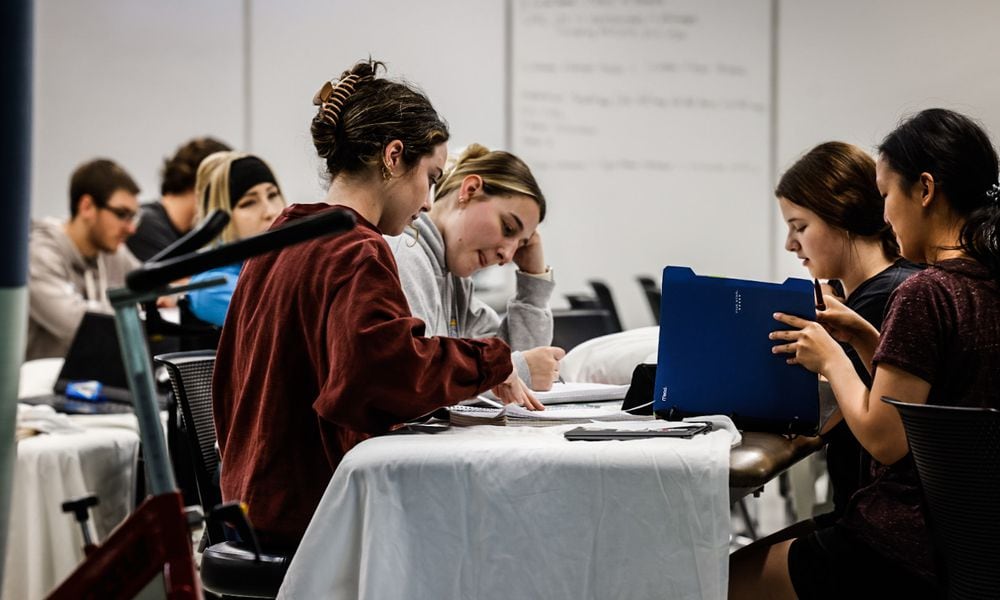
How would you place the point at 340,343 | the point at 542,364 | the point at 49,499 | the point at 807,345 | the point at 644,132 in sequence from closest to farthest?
1. the point at 340,343
2. the point at 807,345
3. the point at 542,364
4. the point at 49,499
5. the point at 644,132

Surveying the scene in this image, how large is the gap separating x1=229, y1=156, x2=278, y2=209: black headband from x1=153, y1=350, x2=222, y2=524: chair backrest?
1.28 m

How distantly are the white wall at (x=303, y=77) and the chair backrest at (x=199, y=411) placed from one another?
4.07 metres

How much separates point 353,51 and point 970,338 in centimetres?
502

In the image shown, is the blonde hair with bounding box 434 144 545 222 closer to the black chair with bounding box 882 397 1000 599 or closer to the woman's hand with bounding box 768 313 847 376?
the woman's hand with bounding box 768 313 847 376

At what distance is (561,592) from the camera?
54.4 inches

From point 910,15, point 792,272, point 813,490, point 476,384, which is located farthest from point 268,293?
point 910,15

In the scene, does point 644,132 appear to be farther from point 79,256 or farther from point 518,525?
point 518,525

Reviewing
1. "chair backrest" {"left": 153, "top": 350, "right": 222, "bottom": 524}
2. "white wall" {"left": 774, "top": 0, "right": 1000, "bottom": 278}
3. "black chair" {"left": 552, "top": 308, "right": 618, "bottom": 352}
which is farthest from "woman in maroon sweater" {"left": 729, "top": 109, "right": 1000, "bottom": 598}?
"white wall" {"left": 774, "top": 0, "right": 1000, "bottom": 278}

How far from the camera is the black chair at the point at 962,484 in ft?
4.20

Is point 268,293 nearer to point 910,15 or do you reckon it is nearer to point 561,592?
point 561,592

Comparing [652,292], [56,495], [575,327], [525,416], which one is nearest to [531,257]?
[575,327]

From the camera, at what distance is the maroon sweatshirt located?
1448 millimetres

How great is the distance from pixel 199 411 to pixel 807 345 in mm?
1081

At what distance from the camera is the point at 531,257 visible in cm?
261
